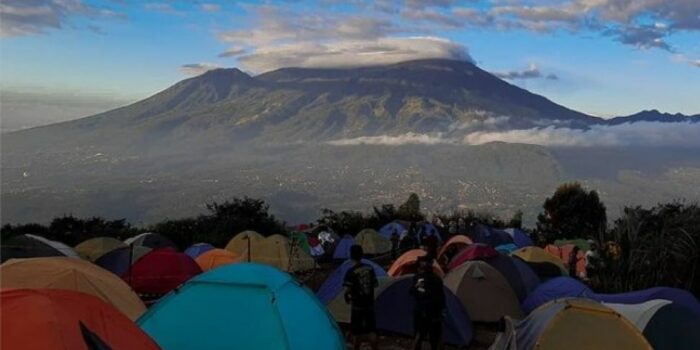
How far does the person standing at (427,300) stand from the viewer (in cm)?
802

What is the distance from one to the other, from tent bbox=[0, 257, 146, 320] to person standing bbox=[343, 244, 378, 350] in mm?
2370

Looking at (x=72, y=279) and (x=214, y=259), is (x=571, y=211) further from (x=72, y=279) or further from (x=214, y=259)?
(x=72, y=279)

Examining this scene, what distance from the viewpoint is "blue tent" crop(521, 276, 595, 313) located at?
1084 centimetres

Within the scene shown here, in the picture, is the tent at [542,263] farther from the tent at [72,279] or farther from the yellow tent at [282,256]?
the tent at [72,279]

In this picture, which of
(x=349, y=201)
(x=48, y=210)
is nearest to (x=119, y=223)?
(x=48, y=210)

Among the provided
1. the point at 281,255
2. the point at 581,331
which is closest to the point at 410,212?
the point at 281,255

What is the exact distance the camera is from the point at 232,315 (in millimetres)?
7039

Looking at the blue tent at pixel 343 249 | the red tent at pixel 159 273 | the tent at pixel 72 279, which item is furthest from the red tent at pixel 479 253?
the blue tent at pixel 343 249

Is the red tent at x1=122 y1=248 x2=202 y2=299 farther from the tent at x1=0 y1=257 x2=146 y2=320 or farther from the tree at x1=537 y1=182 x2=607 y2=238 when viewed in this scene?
the tree at x1=537 y1=182 x2=607 y2=238

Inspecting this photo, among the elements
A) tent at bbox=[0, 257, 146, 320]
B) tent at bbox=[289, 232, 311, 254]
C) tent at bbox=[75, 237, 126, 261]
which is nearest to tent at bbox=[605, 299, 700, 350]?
tent at bbox=[0, 257, 146, 320]

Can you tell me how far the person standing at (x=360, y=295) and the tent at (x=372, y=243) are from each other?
18244 millimetres

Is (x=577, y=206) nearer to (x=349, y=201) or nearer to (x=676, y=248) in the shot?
(x=676, y=248)

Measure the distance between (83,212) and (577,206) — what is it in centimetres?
7393

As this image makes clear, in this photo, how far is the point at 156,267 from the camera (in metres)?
13.1
